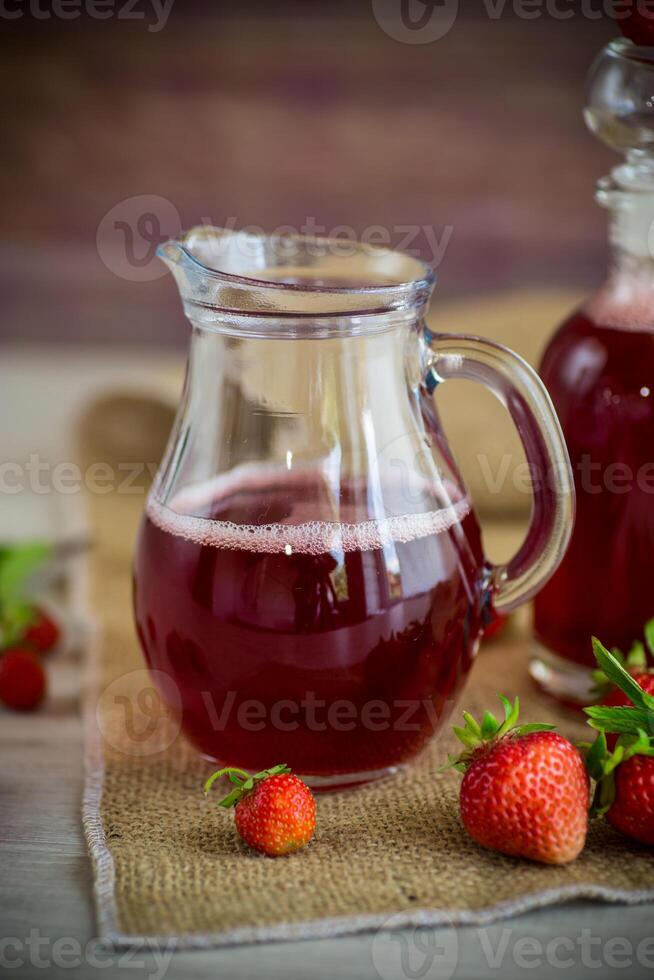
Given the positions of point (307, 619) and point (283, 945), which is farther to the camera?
point (307, 619)

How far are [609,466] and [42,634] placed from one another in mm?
547

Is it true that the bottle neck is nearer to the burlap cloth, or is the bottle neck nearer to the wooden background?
the burlap cloth

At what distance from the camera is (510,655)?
1.11 metres

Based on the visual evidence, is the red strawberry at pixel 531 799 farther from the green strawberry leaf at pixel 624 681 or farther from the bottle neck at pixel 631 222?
the bottle neck at pixel 631 222

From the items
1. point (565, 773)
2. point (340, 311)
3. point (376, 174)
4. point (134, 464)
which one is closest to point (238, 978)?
point (565, 773)

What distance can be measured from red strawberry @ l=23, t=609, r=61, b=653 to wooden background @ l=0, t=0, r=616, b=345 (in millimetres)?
857

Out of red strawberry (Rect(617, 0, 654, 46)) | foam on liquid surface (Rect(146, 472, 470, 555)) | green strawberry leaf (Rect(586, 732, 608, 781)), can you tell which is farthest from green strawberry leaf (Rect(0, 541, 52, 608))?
red strawberry (Rect(617, 0, 654, 46))

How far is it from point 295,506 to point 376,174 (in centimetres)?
117

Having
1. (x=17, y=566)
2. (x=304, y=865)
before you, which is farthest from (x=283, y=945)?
(x=17, y=566)

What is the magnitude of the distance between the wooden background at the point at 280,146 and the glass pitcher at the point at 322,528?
3.37 feet

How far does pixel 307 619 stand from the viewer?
0.78m

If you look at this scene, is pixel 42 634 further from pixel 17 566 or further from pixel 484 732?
pixel 484 732

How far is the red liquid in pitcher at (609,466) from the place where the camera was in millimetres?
920

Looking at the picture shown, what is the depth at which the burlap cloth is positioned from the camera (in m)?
0.67
